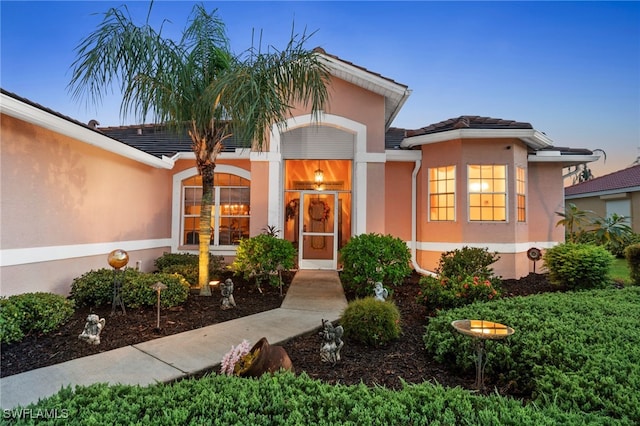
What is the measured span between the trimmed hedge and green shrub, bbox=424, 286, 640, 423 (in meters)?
0.39

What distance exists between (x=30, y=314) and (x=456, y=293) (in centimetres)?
700

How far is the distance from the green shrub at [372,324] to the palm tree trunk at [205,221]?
3.69 metres

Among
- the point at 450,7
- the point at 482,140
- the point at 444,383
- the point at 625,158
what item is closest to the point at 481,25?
the point at 450,7

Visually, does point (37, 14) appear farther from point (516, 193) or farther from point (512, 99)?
point (512, 99)

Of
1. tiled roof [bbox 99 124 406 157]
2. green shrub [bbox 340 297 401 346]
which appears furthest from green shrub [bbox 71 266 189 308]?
tiled roof [bbox 99 124 406 157]

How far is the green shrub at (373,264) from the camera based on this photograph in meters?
7.12

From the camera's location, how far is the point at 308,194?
34.0ft

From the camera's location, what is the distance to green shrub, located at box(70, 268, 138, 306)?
19.5 ft

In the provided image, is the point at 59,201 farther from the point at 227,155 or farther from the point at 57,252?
the point at 227,155

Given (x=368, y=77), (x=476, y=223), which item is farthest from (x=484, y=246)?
(x=368, y=77)

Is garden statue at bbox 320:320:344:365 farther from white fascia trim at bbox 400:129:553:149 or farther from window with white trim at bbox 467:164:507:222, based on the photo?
white fascia trim at bbox 400:129:553:149

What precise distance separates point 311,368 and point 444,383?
1549 mm

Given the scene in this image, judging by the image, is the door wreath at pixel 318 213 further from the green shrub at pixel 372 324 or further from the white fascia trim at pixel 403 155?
the green shrub at pixel 372 324

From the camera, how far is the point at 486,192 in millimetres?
9148
